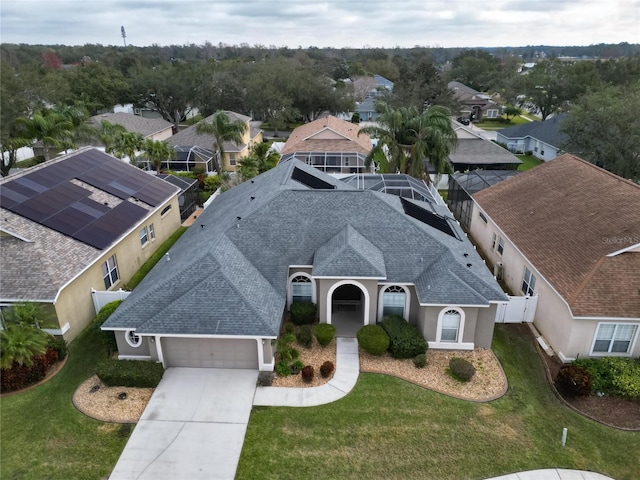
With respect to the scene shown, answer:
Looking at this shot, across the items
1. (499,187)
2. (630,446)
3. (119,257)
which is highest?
(499,187)

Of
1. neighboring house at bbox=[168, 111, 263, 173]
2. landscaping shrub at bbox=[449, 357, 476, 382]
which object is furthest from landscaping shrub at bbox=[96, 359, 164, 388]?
neighboring house at bbox=[168, 111, 263, 173]

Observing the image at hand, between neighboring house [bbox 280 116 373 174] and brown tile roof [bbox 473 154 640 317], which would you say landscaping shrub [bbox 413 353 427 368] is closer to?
brown tile roof [bbox 473 154 640 317]

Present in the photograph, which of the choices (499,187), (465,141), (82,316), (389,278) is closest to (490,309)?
(389,278)

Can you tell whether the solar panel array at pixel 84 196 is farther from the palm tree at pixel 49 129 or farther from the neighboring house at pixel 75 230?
the palm tree at pixel 49 129

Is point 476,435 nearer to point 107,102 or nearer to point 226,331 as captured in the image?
point 226,331

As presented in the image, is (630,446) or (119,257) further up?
(119,257)

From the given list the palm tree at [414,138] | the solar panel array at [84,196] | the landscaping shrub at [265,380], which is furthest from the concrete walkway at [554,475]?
the palm tree at [414,138]
